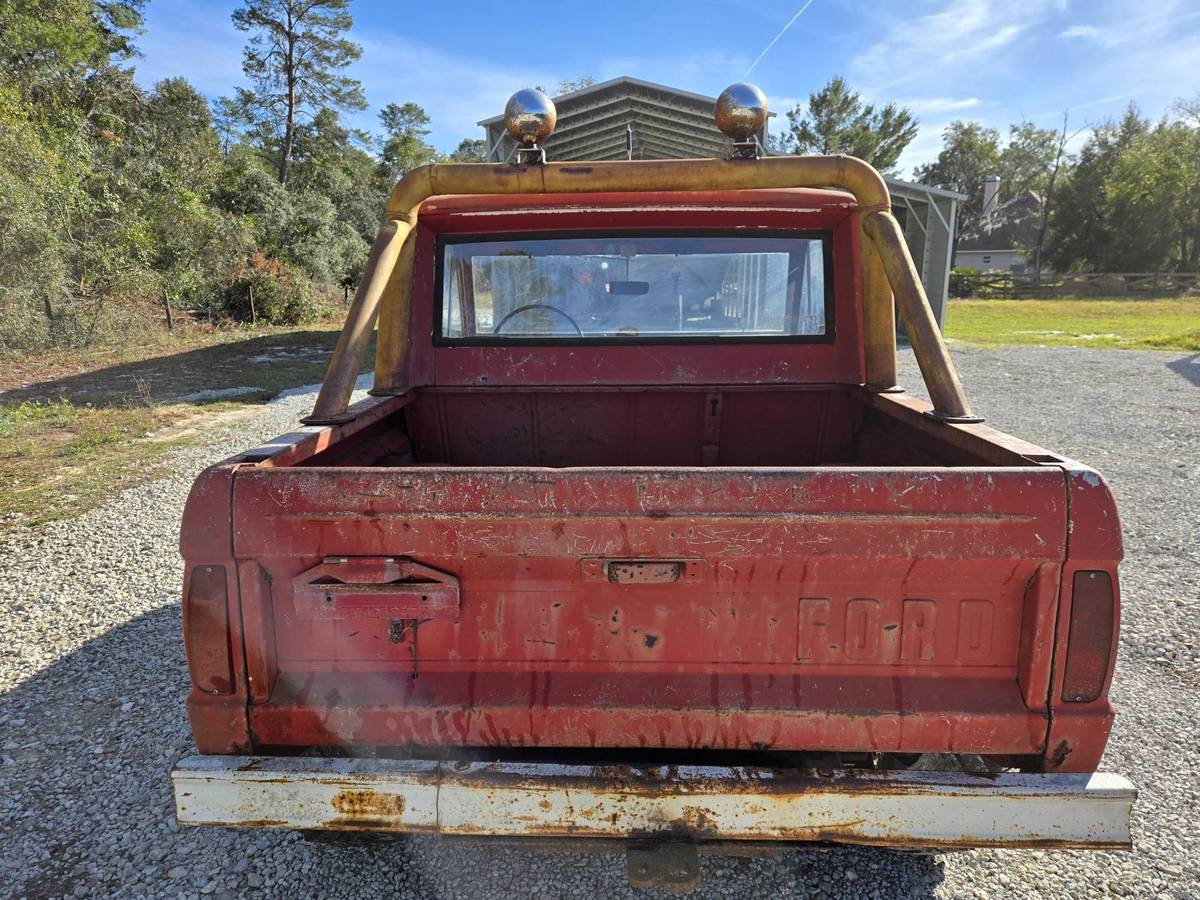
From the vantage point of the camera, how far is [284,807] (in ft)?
5.41

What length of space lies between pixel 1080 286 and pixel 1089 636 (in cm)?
4850

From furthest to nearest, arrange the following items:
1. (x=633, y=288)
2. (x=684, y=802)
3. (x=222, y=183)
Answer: (x=222, y=183) < (x=633, y=288) < (x=684, y=802)

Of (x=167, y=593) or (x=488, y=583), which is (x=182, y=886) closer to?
(x=488, y=583)

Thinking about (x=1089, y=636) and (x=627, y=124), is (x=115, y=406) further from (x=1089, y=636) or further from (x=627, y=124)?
(x=1089, y=636)

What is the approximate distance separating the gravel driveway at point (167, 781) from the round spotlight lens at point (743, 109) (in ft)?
8.09

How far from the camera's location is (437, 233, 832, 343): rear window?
325 centimetres

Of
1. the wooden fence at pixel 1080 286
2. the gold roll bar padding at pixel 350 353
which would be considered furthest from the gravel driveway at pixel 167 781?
the wooden fence at pixel 1080 286

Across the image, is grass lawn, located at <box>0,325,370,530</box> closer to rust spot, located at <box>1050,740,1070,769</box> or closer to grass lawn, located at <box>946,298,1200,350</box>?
rust spot, located at <box>1050,740,1070,769</box>

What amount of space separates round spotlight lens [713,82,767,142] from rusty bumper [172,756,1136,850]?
2.21 meters

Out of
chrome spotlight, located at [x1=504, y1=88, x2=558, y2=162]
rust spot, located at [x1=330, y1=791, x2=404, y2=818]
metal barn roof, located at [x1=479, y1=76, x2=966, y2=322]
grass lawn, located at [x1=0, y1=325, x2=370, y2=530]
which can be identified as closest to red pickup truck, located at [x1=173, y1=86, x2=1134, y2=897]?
rust spot, located at [x1=330, y1=791, x2=404, y2=818]

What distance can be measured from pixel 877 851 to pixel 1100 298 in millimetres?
45998

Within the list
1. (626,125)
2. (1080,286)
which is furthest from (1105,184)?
(626,125)

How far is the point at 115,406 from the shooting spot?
981 cm

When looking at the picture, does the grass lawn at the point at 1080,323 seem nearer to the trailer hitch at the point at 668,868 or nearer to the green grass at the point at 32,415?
the green grass at the point at 32,415
